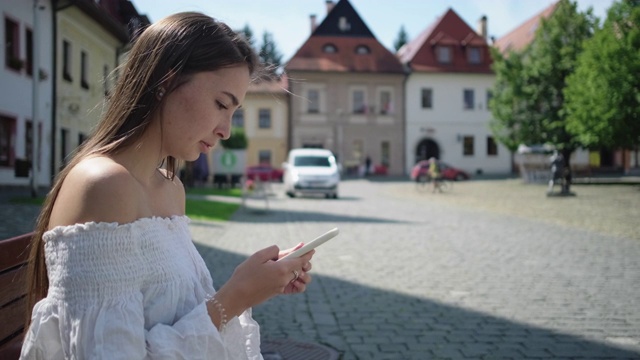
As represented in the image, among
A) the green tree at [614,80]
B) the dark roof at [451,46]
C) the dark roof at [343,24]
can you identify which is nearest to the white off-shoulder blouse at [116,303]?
the green tree at [614,80]

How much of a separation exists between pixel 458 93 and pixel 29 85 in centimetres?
3562

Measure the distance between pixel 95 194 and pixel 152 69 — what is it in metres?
0.38

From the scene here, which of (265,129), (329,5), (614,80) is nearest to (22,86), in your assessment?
(614,80)

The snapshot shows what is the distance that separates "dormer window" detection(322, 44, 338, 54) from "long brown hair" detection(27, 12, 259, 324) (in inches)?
1938

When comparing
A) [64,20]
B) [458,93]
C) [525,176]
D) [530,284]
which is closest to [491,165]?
[458,93]

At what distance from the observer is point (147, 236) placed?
1.86 metres

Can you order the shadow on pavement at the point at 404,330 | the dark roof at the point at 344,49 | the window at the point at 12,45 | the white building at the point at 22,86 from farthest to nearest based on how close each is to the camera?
the dark roof at the point at 344,49, the window at the point at 12,45, the white building at the point at 22,86, the shadow on pavement at the point at 404,330

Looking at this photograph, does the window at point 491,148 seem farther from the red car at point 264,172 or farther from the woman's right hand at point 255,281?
the woman's right hand at point 255,281

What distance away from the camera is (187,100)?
1904mm

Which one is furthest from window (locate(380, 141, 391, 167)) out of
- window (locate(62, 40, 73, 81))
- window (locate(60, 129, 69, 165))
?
window (locate(62, 40, 73, 81))

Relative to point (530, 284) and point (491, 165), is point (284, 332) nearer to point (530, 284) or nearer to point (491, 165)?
point (530, 284)

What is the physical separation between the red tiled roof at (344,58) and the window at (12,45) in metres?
29.6

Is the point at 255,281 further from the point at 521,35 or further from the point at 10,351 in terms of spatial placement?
the point at 521,35

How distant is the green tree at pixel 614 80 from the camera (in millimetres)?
26281
